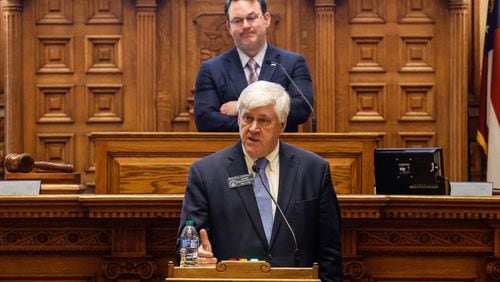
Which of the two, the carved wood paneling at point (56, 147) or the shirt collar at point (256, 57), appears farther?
the carved wood paneling at point (56, 147)

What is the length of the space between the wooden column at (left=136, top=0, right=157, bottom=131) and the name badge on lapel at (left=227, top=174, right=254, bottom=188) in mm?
4167

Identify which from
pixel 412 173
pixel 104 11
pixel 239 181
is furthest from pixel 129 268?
pixel 104 11

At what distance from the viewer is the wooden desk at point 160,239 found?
4551 mm

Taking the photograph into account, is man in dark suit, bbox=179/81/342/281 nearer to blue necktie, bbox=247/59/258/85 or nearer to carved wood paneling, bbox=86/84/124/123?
blue necktie, bbox=247/59/258/85

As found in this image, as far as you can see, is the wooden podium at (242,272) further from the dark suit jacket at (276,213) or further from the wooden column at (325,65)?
the wooden column at (325,65)

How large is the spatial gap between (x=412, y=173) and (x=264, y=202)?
1206 millimetres

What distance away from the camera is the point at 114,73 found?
318 inches

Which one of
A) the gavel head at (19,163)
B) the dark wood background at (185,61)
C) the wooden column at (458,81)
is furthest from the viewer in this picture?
the dark wood background at (185,61)

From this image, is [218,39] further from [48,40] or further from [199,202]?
[199,202]

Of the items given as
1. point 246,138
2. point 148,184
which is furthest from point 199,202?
point 148,184

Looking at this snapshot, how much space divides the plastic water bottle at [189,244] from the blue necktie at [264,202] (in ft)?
0.90

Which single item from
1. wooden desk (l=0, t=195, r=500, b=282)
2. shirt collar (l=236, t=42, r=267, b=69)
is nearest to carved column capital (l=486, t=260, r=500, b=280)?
wooden desk (l=0, t=195, r=500, b=282)

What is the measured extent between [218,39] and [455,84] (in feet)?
6.28

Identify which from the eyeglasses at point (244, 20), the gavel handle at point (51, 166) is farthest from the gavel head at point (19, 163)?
the eyeglasses at point (244, 20)
